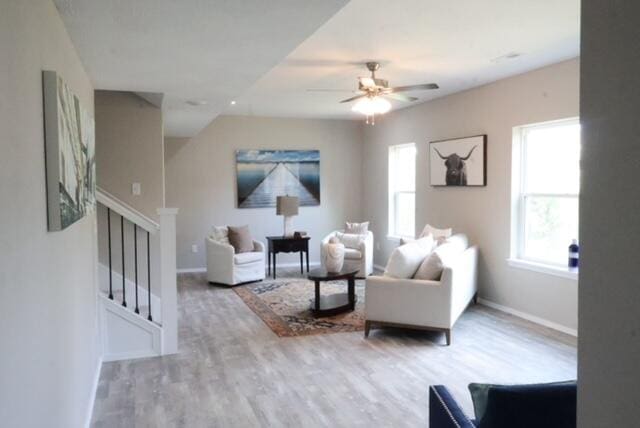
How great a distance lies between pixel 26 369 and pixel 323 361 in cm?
284

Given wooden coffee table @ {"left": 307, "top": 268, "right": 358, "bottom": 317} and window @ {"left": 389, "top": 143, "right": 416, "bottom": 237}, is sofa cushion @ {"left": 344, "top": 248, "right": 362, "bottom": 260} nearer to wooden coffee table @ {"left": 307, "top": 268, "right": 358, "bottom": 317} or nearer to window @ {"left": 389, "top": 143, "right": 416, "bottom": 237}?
window @ {"left": 389, "top": 143, "right": 416, "bottom": 237}

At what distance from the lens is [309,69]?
4.86 m

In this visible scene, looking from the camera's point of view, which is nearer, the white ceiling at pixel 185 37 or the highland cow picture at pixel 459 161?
the white ceiling at pixel 185 37

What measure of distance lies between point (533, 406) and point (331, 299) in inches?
174

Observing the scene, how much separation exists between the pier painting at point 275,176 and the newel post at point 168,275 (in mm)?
4241

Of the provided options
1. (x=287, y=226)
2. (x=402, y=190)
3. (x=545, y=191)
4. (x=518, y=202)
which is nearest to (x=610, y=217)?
(x=545, y=191)

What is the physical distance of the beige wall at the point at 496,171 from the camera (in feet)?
15.7

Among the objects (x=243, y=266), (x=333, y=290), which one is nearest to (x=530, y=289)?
(x=333, y=290)

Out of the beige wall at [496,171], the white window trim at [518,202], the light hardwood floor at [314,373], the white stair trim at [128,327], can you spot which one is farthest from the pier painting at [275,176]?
the white stair trim at [128,327]

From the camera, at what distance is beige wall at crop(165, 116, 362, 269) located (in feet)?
26.5

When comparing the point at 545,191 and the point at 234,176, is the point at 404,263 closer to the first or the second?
the point at 545,191

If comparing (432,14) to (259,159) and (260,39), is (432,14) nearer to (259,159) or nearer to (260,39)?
(260,39)

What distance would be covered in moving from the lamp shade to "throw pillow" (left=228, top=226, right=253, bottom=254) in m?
0.68

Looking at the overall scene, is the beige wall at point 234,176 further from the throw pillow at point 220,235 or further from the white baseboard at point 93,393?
the white baseboard at point 93,393
